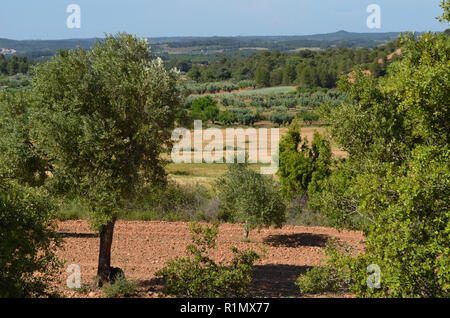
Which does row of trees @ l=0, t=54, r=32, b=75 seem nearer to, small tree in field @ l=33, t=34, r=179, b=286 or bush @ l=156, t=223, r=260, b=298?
small tree in field @ l=33, t=34, r=179, b=286

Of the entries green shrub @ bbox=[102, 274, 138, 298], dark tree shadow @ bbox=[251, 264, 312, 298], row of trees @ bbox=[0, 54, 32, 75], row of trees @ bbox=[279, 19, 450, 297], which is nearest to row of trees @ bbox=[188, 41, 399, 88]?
row of trees @ bbox=[0, 54, 32, 75]

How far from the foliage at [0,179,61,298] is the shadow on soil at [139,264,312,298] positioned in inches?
167

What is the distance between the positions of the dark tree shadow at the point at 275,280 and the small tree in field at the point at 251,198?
2.50m

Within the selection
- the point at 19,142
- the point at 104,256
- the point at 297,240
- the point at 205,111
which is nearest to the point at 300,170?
the point at 297,240

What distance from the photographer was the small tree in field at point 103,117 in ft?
30.0

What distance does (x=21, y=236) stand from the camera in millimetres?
6887

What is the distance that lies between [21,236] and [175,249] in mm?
8660

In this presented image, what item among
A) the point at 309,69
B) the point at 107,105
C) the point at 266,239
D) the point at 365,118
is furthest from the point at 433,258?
the point at 309,69

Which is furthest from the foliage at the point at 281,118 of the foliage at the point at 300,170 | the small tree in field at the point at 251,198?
the small tree in field at the point at 251,198

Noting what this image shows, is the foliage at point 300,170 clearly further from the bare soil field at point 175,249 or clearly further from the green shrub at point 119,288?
the green shrub at point 119,288

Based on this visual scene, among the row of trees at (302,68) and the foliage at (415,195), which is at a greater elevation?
the row of trees at (302,68)

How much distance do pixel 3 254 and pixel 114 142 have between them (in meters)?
3.33

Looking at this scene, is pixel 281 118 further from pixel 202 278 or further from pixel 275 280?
pixel 202 278

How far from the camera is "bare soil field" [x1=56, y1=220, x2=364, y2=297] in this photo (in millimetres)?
12133
